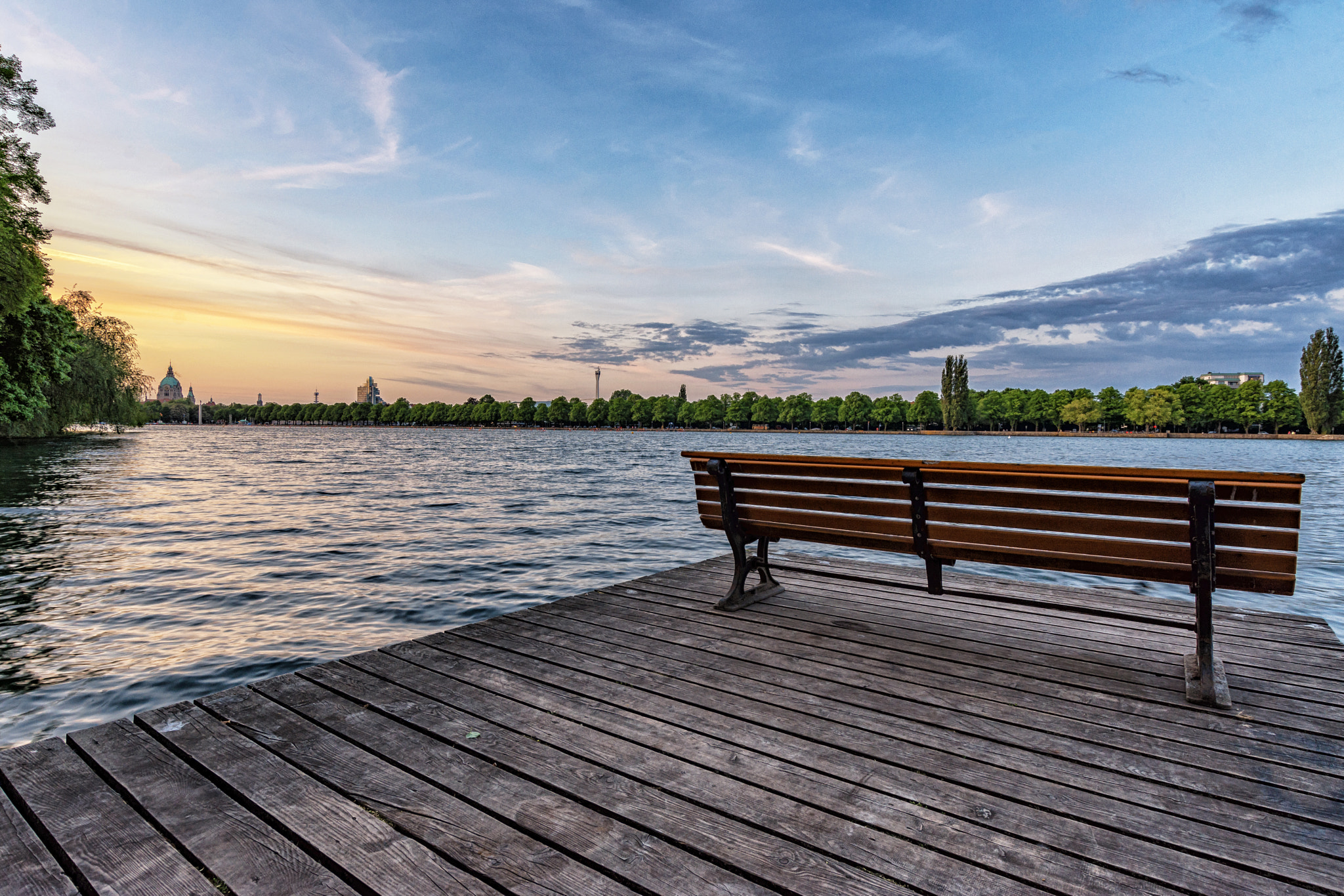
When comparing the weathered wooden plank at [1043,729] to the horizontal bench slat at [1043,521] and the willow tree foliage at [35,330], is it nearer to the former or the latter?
the horizontal bench slat at [1043,521]

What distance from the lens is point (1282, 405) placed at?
412 ft

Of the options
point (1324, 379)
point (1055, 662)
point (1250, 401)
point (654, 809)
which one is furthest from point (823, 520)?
point (1250, 401)

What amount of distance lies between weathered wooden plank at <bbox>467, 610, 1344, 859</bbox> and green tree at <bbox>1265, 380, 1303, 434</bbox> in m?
165

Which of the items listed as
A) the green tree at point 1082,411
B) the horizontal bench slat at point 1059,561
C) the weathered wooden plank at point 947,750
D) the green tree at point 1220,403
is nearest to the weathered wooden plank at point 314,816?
the weathered wooden plank at point 947,750

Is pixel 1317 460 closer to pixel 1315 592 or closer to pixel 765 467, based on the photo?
pixel 1315 592

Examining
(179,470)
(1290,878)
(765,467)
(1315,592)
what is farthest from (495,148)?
(1290,878)

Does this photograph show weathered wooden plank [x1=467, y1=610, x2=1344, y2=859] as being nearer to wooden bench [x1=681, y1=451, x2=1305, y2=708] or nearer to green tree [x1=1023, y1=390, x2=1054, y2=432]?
wooden bench [x1=681, y1=451, x2=1305, y2=708]

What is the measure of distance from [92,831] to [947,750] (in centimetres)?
357

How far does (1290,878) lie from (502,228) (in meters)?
36.7

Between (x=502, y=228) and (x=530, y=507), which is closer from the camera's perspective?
(x=530, y=507)

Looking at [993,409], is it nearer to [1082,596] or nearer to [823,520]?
[1082,596]

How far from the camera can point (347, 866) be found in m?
2.34

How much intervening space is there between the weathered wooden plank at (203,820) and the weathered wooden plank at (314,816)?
0.05 meters

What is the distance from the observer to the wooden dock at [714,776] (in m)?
2.33
